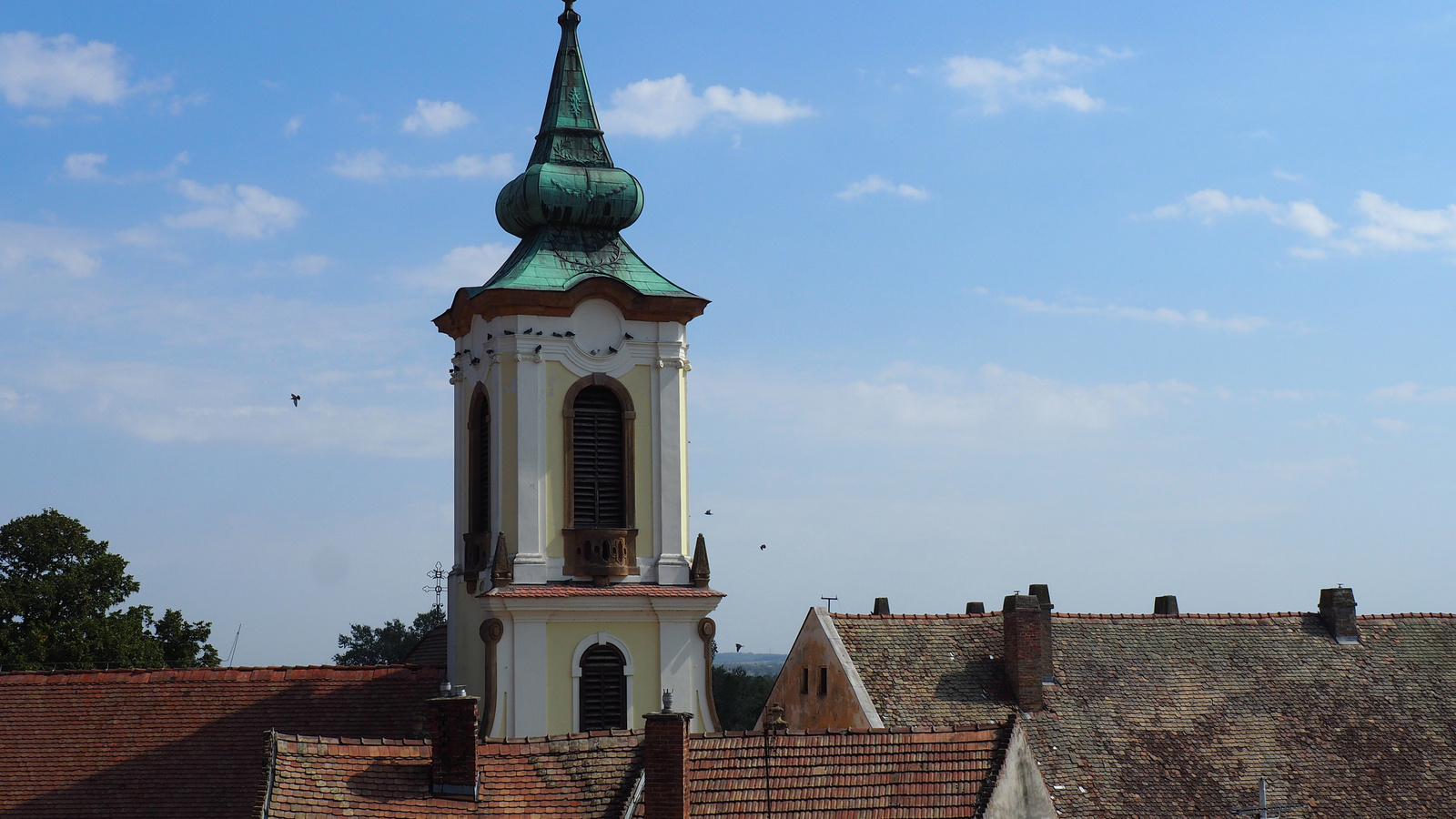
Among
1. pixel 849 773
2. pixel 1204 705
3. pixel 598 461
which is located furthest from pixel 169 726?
pixel 1204 705

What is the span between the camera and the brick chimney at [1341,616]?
3606 cm

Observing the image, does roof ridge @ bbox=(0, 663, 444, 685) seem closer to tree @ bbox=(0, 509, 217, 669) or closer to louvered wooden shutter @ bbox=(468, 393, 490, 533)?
louvered wooden shutter @ bbox=(468, 393, 490, 533)

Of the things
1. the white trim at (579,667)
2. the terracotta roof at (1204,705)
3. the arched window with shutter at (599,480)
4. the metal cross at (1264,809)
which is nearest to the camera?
the white trim at (579,667)

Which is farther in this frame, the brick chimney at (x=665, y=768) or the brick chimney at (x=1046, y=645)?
the brick chimney at (x=1046, y=645)

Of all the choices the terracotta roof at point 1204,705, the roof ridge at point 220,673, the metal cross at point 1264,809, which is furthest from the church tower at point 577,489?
the metal cross at point 1264,809

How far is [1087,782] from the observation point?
30.0 meters

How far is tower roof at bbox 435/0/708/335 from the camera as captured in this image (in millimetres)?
28656

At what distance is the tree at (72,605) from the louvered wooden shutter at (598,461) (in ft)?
54.7

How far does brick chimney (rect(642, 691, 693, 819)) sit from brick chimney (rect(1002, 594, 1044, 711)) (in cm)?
1163

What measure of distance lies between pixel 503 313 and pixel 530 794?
29.9 ft

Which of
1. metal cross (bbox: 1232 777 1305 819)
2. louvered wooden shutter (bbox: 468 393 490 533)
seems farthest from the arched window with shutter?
metal cross (bbox: 1232 777 1305 819)

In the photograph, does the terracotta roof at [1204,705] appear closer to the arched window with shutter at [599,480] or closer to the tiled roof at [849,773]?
the arched window with shutter at [599,480]

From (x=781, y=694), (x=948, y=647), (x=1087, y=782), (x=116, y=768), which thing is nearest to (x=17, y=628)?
(x=116, y=768)

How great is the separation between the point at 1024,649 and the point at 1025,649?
0.13ft
